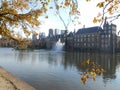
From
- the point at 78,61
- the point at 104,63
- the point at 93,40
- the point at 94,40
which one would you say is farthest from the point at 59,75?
the point at 93,40

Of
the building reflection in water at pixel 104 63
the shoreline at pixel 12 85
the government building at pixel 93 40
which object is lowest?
the building reflection in water at pixel 104 63

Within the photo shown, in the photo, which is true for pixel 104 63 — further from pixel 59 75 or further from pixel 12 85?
pixel 12 85

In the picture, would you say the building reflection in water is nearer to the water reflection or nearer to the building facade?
the water reflection

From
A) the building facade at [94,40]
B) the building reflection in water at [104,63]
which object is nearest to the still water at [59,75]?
the building reflection in water at [104,63]

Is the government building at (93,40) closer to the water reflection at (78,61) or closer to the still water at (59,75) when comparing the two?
the water reflection at (78,61)

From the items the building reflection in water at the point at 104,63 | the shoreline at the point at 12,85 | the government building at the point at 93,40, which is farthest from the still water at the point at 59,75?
the government building at the point at 93,40

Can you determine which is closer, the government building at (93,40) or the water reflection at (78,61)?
the water reflection at (78,61)

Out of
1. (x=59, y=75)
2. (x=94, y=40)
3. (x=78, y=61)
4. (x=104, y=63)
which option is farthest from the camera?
(x=94, y=40)

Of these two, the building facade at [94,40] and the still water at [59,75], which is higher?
the building facade at [94,40]

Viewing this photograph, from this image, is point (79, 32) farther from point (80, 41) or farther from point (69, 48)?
point (69, 48)

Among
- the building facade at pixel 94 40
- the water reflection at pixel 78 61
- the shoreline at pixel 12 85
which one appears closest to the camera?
the shoreline at pixel 12 85

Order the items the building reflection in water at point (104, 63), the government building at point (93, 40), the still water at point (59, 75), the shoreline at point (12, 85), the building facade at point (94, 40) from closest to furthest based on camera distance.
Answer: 1. the shoreline at point (12, 85)
2. the still water at point (59, 75)
3. the building reflection in water at point (104, 63)
4. the building facade at point (94, 40)
5. the government building at point (93, 40)

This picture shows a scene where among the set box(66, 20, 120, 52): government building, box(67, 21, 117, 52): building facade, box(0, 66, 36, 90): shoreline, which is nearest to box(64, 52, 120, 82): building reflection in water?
box(0, 66, 36, 90): shoreline

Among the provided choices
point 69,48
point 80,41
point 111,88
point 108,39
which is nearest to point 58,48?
point 69,48
